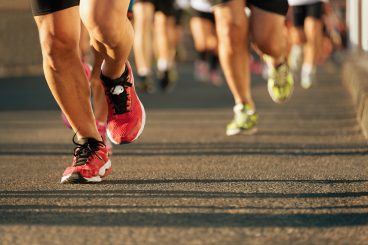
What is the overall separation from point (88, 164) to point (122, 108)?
428 millimetres

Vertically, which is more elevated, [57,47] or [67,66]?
[57,47]

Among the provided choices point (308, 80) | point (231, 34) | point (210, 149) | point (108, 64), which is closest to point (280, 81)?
point (231, 34)

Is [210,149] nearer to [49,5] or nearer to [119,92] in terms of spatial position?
[119,92]

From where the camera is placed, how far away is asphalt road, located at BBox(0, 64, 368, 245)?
137 inches

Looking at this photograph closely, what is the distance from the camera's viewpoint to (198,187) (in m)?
4.52

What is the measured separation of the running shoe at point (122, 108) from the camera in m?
5.01

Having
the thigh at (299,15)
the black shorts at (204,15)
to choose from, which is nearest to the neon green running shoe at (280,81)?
the thigh at (299,15)

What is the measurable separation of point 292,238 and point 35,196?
4.77ft

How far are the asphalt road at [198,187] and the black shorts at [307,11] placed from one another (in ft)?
12.3

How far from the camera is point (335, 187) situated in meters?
4.49

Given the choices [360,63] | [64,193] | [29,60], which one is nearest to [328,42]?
[29,60]

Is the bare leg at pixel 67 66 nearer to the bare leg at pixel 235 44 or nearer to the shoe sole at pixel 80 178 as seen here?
the shoe sole at pixel 80 178

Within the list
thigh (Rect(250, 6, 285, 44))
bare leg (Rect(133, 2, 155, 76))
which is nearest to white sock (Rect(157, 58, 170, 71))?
bare leg (Rect(133, 2, 155, 76))

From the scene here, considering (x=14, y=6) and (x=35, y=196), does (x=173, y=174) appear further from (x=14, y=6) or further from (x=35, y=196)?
(x=14, y=6)
